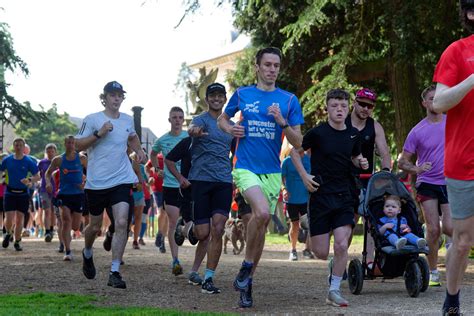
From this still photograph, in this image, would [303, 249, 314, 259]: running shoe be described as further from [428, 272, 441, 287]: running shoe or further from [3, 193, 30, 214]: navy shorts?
[428, 272, 441, 287]: running shoe

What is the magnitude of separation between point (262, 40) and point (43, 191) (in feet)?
19.9

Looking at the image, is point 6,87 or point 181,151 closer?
point 181,151

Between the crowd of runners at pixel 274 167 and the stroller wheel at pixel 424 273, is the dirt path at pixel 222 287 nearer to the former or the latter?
the stroller wheel at pixel 424 273

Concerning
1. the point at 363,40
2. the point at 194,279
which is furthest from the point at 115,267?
the point at 363,40

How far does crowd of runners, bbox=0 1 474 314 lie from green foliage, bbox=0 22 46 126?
19.2 m

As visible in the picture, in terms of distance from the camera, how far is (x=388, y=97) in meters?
23.6

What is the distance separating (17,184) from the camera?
62.6 feet

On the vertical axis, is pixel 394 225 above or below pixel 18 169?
below

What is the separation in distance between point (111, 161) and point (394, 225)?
3.07 m

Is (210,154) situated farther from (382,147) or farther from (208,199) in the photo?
(382,147)

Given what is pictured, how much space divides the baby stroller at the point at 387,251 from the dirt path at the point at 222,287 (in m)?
0.17

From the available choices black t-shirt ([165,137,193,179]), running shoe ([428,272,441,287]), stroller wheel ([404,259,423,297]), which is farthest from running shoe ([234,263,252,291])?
black t-shirt ([165,137,193,179])

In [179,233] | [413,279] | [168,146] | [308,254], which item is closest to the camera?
[413,279]

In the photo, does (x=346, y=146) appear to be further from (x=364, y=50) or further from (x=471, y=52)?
(x=364, y=50)
